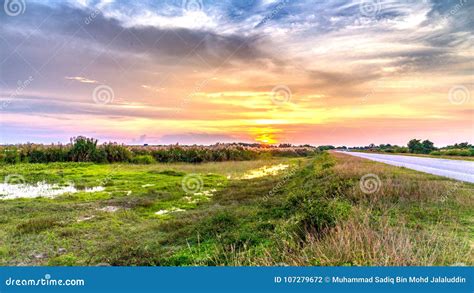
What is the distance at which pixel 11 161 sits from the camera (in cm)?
2711

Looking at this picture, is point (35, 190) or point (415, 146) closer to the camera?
point (35, 190)

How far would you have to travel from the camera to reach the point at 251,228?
784 centimetres

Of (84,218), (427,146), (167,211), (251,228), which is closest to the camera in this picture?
(251,228)

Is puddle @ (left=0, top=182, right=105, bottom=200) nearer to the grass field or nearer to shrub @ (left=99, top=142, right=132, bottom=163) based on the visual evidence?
the grass field

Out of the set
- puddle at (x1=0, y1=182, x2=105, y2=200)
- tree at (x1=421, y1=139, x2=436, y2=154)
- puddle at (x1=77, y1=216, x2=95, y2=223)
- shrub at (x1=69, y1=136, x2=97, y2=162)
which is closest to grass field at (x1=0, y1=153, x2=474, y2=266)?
puddle at (x1=77, y1=216, x2=95, y2=223)

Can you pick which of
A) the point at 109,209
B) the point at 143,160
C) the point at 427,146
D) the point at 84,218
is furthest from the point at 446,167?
the point at 427,146

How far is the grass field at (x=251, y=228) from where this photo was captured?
17.0 feet

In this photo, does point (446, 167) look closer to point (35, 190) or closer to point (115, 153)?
point (35, 190)

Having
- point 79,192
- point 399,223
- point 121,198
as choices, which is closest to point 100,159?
point 79,192

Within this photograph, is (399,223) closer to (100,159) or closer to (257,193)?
(257,193)

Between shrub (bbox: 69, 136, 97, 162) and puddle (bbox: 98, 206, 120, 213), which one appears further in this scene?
shrub (bbox: 69, 136, 97, 162)

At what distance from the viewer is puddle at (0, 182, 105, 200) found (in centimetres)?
1430

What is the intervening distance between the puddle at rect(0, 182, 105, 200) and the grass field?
1084mm

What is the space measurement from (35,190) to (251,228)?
11913mm
